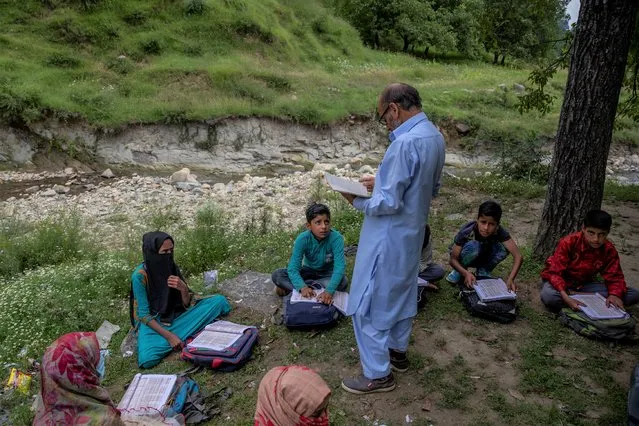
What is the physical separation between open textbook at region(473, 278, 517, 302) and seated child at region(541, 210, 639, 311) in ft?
1.33

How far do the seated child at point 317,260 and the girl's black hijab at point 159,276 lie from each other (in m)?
1.03

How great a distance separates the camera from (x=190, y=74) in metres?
17.0

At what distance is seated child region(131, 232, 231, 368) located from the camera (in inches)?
169

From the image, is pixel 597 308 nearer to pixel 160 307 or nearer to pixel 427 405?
pixel 427 405

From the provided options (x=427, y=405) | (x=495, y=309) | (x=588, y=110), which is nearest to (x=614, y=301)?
(x=495, y=309)

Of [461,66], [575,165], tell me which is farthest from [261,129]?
[461,66]

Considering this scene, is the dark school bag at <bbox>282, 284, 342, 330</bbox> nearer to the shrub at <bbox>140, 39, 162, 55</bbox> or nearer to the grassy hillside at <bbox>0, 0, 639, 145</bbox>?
the grassy hillside at <bbox>0, 0, 639, 145</bbox>

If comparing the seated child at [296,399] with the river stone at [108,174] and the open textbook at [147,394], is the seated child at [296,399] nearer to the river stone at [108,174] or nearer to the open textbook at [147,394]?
the open textbook at [147,394]

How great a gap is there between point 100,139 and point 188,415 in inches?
523

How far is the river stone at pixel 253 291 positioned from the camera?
16.5 ft

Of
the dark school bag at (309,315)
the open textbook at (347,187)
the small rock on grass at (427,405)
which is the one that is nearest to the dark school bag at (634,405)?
the small rock on grass at (427,405)

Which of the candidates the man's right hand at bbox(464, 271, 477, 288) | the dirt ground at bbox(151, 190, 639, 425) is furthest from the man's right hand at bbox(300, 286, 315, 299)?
the man's right hand at bbox(464, 271, 477, 288)

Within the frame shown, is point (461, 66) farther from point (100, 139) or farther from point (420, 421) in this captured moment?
point (420, 421)

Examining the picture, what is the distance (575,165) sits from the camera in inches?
195
